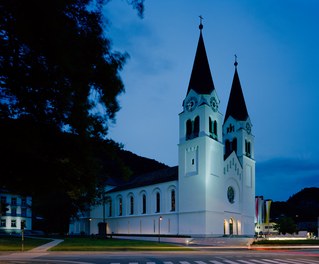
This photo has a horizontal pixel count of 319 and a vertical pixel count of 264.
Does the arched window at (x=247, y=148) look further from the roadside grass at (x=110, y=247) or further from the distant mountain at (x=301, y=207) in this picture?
the distant mountain at (x=301, y=207)

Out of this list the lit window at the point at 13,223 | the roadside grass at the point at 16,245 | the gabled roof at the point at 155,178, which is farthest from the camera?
the lit window at the point at 13,223

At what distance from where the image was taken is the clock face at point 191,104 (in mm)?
59688

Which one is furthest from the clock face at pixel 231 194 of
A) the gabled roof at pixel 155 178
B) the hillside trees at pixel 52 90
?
the hillside trees at pixel 52 90

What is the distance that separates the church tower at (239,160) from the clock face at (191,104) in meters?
9.72

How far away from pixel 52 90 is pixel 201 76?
55055mm

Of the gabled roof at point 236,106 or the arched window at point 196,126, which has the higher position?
the gabled roof at point 236,106

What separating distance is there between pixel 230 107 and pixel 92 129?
207ft

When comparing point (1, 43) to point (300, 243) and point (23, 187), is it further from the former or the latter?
point (300, 243)

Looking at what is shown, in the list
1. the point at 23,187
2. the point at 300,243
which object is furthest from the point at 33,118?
the point at 300,243

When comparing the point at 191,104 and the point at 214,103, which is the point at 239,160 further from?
the point at 191,104

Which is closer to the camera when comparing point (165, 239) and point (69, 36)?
point (69, 36)

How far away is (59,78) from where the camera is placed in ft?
22.5

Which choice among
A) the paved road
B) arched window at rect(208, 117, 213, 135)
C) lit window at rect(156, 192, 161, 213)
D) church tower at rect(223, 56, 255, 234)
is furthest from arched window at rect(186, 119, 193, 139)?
the paved road

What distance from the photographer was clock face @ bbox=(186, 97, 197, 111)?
59.7 metres
